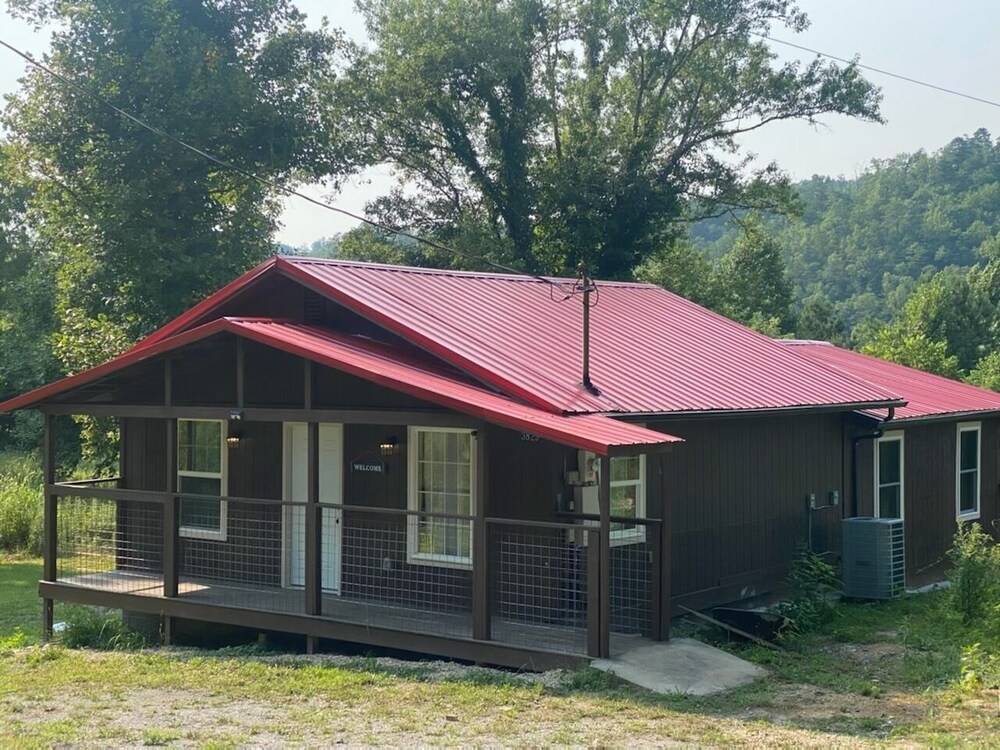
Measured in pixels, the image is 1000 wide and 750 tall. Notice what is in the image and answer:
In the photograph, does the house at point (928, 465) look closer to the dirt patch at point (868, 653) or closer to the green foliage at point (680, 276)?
the dirt patch at point (868, 653)

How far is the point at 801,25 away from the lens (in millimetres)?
33781

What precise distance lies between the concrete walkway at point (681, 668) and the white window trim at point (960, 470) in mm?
8268

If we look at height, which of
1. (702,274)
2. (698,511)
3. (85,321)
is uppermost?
(702,274)

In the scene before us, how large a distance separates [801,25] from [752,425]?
22.6 meters

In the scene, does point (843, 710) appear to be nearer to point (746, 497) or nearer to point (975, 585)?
point (975, 585)

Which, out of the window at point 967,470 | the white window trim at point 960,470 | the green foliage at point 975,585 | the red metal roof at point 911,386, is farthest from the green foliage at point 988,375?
the green foliage at point 975,585

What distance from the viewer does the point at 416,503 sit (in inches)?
512

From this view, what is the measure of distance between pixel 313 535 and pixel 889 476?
8411 mm

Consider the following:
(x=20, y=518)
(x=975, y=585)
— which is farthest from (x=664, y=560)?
(x=20, y=518)

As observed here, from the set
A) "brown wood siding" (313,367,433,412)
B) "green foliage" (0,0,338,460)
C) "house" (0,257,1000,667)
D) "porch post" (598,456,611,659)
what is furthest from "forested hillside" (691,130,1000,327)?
"porch post" (598,456,611,659)

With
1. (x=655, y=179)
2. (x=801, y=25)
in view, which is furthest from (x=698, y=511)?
(x=801, y=25)

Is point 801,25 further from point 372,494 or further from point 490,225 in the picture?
point 372,494

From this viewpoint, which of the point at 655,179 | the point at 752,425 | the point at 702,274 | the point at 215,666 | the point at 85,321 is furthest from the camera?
the point at 702,274

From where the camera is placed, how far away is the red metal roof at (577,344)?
1230cm
